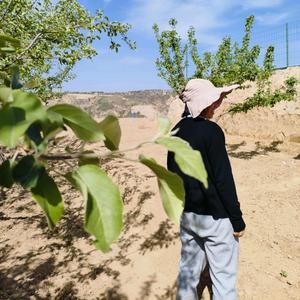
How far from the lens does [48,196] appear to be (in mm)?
608

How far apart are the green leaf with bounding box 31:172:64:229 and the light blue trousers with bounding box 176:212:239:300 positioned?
2.16 m

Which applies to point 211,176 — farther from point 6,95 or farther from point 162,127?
point 6,95

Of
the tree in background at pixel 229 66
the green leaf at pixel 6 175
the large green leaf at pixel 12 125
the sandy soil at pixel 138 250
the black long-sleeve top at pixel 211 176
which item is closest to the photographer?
the large green leaf at pixel 12 125

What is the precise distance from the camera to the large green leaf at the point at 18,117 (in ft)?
1.51

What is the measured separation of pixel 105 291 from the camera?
405 centimetres

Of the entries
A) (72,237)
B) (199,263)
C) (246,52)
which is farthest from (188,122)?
(246,52)

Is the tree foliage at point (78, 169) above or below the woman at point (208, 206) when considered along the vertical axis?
above

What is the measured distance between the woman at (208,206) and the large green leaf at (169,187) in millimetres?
1919

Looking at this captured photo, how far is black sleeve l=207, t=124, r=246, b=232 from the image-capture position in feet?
8.36

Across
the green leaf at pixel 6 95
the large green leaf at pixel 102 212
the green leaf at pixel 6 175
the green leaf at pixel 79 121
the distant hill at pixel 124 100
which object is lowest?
the distant hill at pixel 124 100

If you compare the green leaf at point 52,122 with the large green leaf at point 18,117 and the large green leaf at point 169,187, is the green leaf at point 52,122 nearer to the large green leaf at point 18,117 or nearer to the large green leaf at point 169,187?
the large green leaf at point 18,117

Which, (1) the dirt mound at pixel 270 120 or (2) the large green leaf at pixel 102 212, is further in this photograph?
(1) the dirt mound at pixel 270 120

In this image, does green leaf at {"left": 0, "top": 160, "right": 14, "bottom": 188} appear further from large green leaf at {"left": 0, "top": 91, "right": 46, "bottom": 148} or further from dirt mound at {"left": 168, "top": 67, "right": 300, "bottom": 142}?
dirt mound at {"left": 168, "top": 67, "right": 300, "bottom": 142}

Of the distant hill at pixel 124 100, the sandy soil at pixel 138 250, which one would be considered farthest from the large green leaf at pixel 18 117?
the distant hill at pixel 124 100
